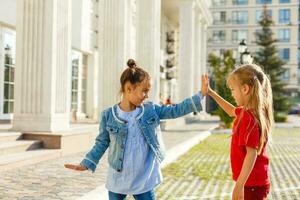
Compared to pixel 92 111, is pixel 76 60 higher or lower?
higher

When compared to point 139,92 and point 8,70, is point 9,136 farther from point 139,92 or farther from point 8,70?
point 8,70

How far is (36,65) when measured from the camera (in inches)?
408

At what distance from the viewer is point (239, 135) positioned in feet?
10.9

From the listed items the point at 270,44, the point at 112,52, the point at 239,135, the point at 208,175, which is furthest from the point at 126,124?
the point at 270,44

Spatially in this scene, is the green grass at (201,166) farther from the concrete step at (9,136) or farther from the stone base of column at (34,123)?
the concrete step at (9,136)

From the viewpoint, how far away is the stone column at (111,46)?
14789mm

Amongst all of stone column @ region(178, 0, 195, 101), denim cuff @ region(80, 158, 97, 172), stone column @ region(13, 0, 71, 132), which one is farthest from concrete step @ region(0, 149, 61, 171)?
stone column @ region(178, 0, 195, 101)

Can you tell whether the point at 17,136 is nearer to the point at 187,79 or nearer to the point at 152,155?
the point at 152,155

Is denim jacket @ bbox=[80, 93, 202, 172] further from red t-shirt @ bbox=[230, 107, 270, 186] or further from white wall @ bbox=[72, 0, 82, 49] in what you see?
white wall @ bbox=[72, 0, 82, 49]

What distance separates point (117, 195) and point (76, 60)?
20.7 m

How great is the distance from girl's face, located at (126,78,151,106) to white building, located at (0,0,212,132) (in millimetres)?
7070

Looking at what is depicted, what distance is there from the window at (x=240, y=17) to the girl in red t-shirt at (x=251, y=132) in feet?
243

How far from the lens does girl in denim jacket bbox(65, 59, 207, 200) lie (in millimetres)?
3439

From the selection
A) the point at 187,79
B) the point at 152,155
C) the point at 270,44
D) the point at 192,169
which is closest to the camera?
the point at 152,155
